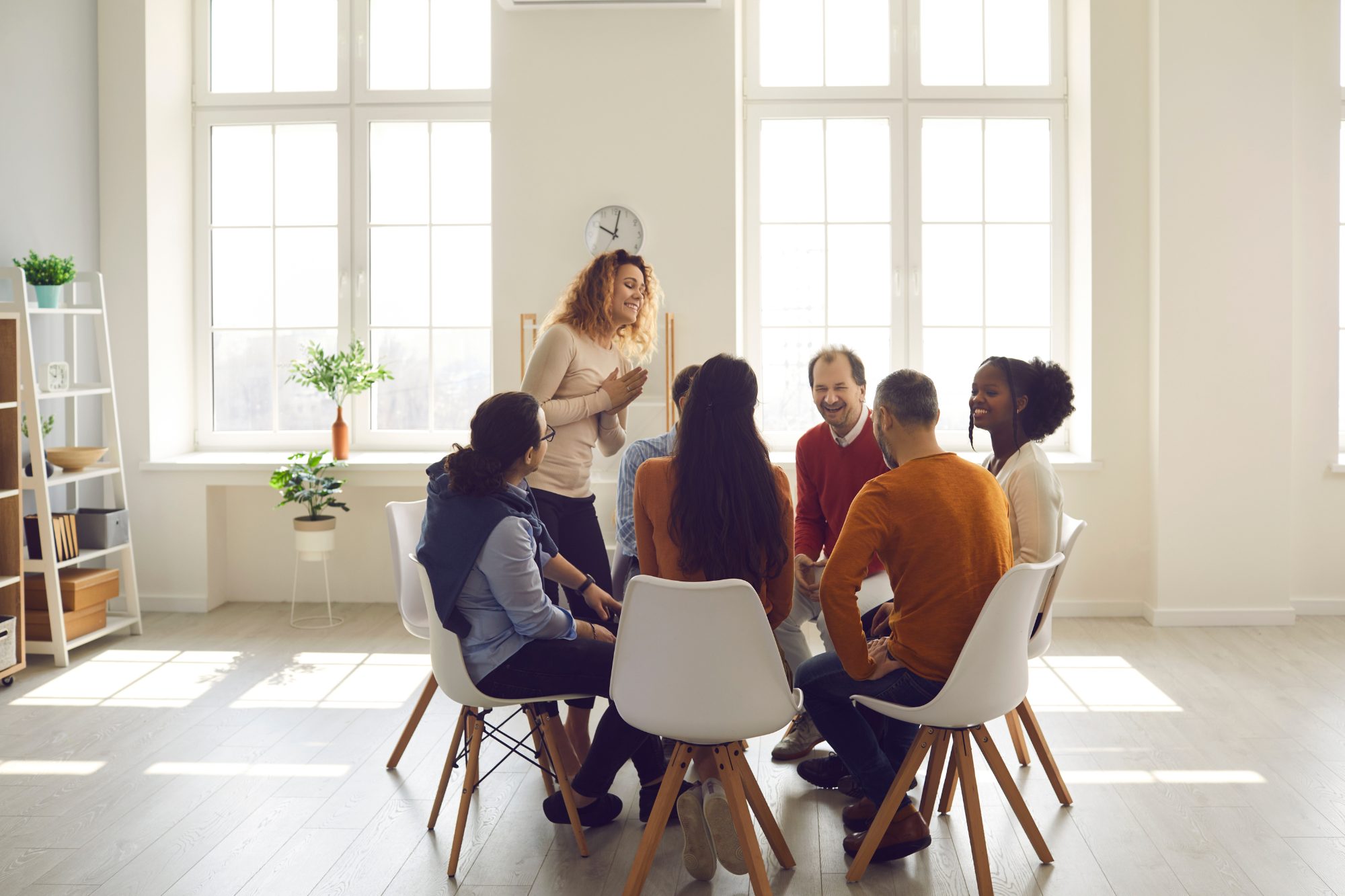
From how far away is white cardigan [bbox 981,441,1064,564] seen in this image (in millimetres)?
2605

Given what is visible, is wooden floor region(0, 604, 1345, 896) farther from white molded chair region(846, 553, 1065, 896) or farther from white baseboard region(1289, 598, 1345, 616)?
white baseboard region(1289, 598, 1345, 616)

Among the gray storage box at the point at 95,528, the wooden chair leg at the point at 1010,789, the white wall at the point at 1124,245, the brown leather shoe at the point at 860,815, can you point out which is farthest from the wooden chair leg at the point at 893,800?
the gray storage box at the point at 95,528

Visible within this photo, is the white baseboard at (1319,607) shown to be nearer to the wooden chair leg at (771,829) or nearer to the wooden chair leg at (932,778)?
the wooden chair leg at (932,778)

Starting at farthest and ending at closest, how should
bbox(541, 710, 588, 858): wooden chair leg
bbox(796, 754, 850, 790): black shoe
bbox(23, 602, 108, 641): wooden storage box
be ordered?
1. bbox(23, 602, 108, 641): wooden storage box
2. bbox(796, 754, 850, 790): black shoe
3. bbox(541, 710, 588, 858): wooden chair leg

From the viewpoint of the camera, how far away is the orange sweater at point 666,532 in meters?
2.36

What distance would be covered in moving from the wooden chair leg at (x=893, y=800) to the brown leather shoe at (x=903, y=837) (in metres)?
0.06

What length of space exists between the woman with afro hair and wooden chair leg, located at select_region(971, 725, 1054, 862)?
0.51 meters

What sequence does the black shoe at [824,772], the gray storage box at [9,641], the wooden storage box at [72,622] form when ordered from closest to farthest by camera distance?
the black shoe at [824,772]
the gray storage box at [9,641]
the wooden storage box at [72,622]

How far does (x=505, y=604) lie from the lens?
2.35 m

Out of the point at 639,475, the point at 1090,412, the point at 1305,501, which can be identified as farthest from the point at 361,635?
the point at 1305,501

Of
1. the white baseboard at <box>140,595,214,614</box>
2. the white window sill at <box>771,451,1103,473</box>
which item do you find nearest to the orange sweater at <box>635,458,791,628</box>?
the white window sill at <box>771,451,1103,473</box>

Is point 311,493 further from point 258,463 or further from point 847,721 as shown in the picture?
point 847,721

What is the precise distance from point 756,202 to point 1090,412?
6.51ft

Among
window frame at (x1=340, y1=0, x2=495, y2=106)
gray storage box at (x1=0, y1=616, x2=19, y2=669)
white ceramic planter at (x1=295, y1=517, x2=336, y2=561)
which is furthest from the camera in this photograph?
window frame at (x1=340, y1=0, x2=495, y2=106)
